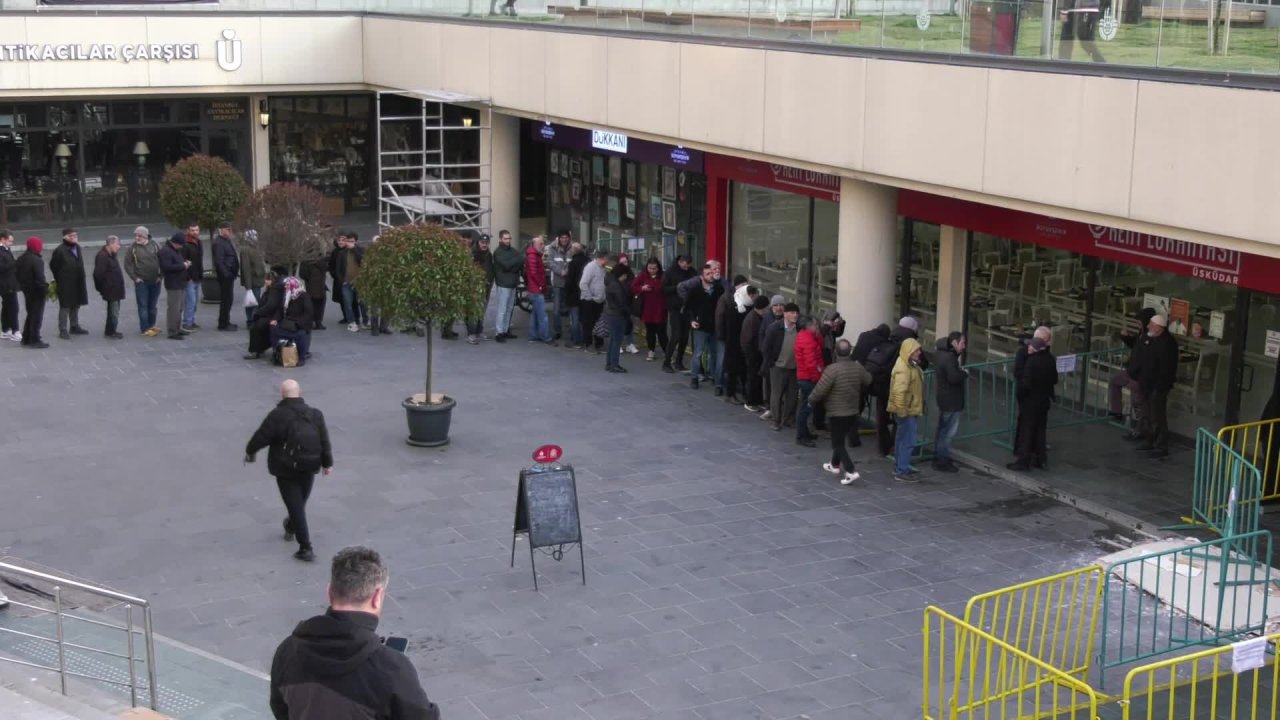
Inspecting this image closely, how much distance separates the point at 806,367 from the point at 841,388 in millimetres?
1372

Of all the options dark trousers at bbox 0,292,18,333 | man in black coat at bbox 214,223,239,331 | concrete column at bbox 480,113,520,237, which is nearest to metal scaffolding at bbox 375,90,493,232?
concrete column at bbox 480,113,520,237

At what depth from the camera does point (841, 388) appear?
15016 mm

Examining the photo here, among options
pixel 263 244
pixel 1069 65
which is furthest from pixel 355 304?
pixel 1069 65

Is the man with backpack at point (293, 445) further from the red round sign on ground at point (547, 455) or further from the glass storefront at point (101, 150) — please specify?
the glass storefront at point (101, 150)

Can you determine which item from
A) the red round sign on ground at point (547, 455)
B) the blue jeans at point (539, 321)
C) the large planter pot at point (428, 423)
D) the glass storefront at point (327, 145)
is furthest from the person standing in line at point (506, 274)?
the glass storefront at point (327, 145)

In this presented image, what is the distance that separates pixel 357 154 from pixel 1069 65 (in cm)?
2202

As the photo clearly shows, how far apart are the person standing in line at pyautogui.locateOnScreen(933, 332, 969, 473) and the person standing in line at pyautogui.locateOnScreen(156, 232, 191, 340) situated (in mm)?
10644

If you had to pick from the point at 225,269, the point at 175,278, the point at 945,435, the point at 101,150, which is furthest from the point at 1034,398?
the point at 101,150

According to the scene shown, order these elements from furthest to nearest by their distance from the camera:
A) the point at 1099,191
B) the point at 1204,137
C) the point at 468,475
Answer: the point at 468,475, the point at 1099,191, the point at 1204,137

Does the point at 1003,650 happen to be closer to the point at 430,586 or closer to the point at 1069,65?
the point at 430,586

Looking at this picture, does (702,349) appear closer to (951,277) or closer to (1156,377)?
(951,277)

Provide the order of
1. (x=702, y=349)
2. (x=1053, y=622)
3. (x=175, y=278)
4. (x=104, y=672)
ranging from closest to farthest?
1. (x=104, y=672)
2. (x=1053, y=622)
3. (x=702, y=349)
4. (x=175, y=278)

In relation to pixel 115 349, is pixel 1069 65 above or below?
above

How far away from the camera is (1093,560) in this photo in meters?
13.3
